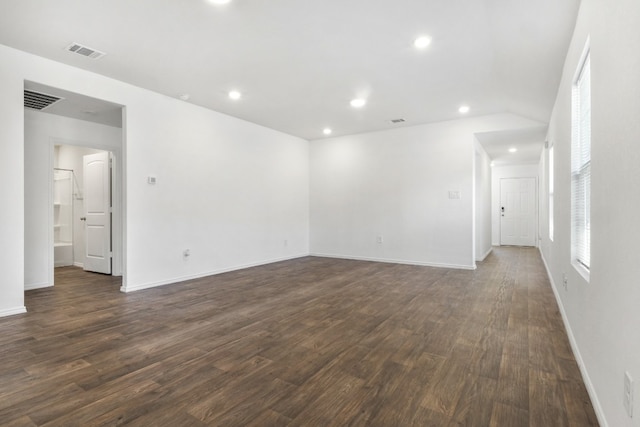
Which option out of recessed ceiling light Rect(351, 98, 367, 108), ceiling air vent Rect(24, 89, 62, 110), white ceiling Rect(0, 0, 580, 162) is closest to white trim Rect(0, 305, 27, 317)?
ceiling air vent Rect(24, 89, 62, 110)

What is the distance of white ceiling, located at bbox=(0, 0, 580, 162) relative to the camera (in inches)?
102

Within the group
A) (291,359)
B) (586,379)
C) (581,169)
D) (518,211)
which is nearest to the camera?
(586,379)

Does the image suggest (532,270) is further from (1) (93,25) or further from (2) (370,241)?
(1) (93,25)

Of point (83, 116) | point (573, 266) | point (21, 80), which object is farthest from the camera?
point (83, 116)

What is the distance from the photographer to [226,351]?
244cm

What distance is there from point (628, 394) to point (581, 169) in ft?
6.04

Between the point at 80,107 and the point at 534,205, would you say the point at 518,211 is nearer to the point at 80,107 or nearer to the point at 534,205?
the point at 534,205

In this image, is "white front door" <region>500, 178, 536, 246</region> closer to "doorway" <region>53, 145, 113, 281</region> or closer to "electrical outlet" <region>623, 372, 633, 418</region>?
"electrical outlet" <region>623, 372, 633, 418</region>

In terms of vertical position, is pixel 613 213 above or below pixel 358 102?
below

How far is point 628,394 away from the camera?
1.22m

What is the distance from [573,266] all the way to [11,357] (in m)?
4.28

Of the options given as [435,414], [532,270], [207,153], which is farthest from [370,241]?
[435,414]

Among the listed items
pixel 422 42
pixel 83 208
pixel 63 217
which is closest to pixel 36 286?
pixel 83 208

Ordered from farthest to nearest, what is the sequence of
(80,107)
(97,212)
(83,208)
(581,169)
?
(83,208)
(97,212)
(80,107)
(581,169)
